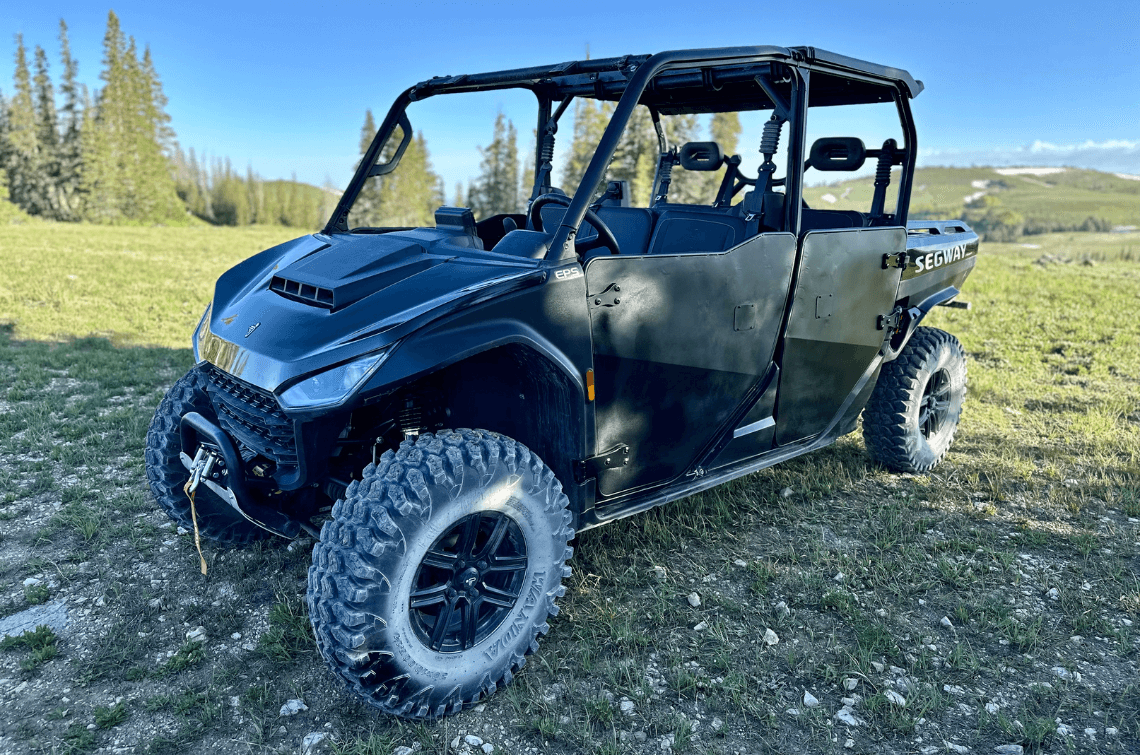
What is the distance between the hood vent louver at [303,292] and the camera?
2916 mm

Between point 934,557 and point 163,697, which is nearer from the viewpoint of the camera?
point 163,697

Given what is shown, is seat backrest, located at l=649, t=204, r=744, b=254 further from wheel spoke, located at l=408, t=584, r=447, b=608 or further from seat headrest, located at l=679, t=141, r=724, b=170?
wheel spoke, located at l=408, t=584, r=447, b=608

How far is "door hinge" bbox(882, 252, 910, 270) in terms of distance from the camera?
428 cm

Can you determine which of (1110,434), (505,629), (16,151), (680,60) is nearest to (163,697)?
(505,629)

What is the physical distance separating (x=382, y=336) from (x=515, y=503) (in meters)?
0.77

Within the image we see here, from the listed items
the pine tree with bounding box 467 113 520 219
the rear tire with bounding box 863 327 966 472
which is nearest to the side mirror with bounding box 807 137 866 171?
the rear tire with bounding box 863 327 966 472

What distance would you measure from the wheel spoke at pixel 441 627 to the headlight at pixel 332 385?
34.1 inches

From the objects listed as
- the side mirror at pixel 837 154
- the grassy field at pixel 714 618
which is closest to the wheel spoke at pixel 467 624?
the grassy field at pixel 714 618

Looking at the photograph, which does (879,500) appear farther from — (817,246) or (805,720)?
(805,720)

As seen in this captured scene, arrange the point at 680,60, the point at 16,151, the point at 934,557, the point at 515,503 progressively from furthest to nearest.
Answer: the point at 16,151
the point at 934,557
the point at 680,60
the point at 515,503

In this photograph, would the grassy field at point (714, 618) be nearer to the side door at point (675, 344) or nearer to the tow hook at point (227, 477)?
the tow hook at point (227, 477)

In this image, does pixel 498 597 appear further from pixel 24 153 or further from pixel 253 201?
pixel 253 201

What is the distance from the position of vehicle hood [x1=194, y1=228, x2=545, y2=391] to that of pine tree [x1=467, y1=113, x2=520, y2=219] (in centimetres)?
4992

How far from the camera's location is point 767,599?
3676 mm
